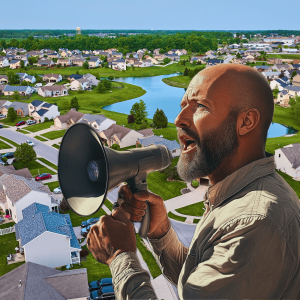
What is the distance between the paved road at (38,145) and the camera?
3616 cm

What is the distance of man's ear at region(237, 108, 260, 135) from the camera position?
97.7 inches

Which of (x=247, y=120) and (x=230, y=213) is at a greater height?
(x=247, y=120)

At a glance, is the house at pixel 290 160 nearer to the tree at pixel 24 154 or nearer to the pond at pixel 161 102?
the pond at pixel 161 102

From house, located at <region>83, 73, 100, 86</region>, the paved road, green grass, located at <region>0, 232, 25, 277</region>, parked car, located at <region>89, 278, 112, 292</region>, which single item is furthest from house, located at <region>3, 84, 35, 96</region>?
parked car, located at <region>89, 278, 112, 292</region>

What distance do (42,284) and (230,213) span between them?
1430cm

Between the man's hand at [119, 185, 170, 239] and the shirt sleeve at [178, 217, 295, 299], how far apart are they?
1298 millimetres

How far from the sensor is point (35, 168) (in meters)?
32.9

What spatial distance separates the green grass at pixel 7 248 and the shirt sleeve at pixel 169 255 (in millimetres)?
16945

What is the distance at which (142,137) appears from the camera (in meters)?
39.6

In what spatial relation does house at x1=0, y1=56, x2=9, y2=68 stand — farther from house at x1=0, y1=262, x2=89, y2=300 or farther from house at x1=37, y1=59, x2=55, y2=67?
house at x1=0, y1=262, x2=89, y2=300

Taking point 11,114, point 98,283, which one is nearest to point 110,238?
point 98,283

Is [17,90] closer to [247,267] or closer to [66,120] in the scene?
[66,120]

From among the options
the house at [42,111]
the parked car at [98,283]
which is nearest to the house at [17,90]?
the house at [42,111]

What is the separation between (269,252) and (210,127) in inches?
38.5
